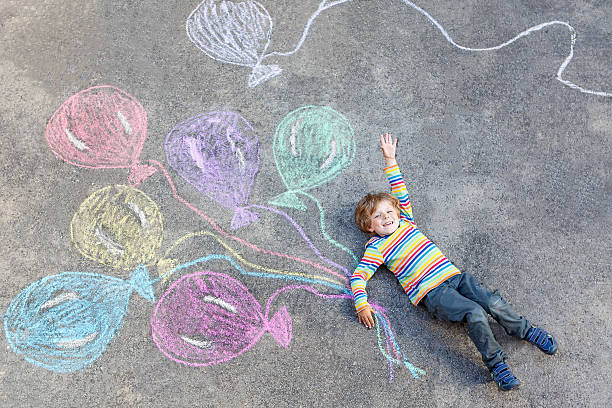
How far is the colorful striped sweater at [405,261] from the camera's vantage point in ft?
10.7

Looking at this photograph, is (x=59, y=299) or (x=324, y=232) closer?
(x=59, y=299)

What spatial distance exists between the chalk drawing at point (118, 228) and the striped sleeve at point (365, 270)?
150 cm

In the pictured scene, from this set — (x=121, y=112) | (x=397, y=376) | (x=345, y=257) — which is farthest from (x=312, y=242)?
(x=121, y=112)

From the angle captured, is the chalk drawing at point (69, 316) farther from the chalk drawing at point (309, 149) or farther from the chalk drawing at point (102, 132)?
the chalk drawing at point (309, 149)

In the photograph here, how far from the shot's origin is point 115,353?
10.7 ft

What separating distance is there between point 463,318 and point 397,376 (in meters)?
0.59

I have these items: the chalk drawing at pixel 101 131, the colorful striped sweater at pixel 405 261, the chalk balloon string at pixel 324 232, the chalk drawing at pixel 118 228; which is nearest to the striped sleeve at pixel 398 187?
the colorful striped sweater at pixel 405 261

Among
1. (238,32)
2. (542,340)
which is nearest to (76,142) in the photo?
(238,32)

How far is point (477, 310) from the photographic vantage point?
9.99ft

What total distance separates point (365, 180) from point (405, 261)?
0.76m

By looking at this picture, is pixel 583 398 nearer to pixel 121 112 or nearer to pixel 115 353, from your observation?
pixel 115 353

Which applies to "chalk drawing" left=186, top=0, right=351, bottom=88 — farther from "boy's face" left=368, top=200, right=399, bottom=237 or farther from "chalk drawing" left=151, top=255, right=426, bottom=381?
"chalk drawing" left=151, top=255, right=426, bottom=381

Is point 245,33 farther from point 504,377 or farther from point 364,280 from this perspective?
point 504,377

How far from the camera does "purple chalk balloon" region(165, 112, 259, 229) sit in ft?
12.1
